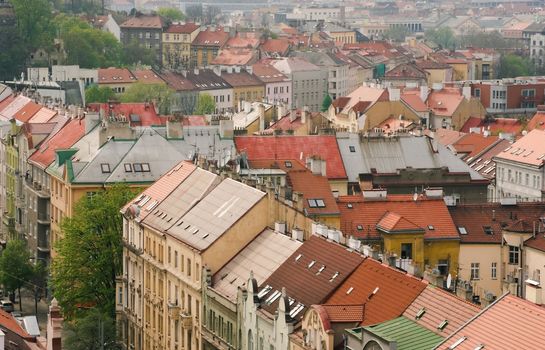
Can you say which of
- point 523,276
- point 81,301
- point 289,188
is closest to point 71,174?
point 81,301

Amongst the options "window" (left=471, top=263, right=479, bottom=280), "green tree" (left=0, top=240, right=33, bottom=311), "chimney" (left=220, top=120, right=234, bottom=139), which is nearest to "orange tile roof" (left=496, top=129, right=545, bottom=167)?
"chimney" (left=220, top=120, right=234, bottom=139)

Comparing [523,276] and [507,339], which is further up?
[507,339]

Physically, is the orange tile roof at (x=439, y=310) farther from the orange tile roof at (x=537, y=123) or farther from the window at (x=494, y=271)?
the orange tile roof at (x=537, y=123)

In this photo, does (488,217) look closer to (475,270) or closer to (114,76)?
(475,270)

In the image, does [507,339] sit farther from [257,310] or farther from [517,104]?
[517,104]

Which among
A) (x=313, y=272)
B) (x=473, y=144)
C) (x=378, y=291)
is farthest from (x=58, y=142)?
(x=378, y=291)

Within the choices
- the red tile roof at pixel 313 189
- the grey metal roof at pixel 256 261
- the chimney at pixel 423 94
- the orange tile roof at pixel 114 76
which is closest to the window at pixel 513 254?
the red tile roof at pixel 313 189

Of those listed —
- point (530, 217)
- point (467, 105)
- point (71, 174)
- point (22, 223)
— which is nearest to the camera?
point (530, 217)
